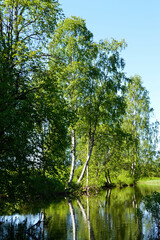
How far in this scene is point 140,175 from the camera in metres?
47.6

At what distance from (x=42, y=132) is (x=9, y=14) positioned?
24.1 feet

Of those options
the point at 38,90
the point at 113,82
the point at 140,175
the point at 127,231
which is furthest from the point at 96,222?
the point at 140,175

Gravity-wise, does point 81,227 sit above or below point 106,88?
below

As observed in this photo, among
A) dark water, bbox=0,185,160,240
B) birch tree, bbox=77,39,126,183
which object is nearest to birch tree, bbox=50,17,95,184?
birch tree, bbox=77,39,126,183

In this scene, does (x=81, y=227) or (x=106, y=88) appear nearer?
(x=81, y=227)

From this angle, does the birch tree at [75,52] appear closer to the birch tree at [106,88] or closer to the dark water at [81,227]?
the birch tree at [106,88]

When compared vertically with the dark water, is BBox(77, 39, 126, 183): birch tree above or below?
above

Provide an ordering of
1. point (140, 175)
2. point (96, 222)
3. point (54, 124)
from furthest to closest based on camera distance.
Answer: point (140, 175), point (96, 222), point (54, 124)

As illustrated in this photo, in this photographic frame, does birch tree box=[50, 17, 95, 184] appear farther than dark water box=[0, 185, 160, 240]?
Yes

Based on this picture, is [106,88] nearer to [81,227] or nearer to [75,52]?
[75,52]

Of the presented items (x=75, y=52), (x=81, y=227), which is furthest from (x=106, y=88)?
(x=81, y=227)

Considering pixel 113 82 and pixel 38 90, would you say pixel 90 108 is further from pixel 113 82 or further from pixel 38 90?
pixel 38 90

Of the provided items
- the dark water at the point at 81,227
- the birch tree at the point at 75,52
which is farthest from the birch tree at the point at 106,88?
the dark water at the point at 81,227

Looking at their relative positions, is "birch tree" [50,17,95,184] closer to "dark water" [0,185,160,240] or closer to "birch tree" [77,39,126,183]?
"birch tree" [77,39,126,183]
